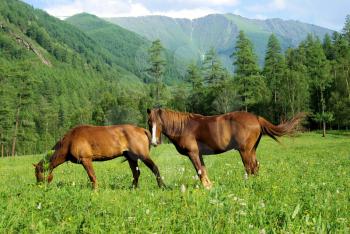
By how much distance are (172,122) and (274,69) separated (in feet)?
314

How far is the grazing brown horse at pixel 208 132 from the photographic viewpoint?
11124mm

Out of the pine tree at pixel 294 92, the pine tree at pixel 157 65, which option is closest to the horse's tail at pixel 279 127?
the pine tree at pixel 294 92

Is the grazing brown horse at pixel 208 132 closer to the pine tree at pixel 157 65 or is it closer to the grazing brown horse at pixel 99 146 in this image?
the grazing brown horse at pixel 99 146

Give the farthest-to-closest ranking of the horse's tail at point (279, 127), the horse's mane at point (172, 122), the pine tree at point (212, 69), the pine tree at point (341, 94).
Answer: the pine tree at point (212, 69), the pine tree at point (341, 94), the horse's tail at point (279, 127), the horse's mane at point (172, 122)

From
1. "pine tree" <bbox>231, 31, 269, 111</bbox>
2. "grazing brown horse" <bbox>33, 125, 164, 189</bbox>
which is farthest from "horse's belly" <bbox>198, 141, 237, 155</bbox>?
"pine tree" <bbox>231, 31, 269, 111</bbox>

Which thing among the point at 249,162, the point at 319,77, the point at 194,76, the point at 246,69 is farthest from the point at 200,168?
the point at 194,76

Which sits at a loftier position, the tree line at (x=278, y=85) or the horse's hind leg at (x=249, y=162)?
the horse's hind leg at (x=249, y=162)

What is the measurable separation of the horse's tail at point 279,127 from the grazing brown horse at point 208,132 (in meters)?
0.28

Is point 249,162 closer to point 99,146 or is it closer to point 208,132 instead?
point 208,132

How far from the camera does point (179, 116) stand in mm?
11430

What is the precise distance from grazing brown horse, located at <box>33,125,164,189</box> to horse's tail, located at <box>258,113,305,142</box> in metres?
3.35

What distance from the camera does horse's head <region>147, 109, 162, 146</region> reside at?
11.1 metres

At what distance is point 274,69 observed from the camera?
103 meters

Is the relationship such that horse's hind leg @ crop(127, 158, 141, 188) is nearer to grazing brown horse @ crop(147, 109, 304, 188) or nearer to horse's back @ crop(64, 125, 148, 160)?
horse's back @ crop(64, 125, 148, 160)
